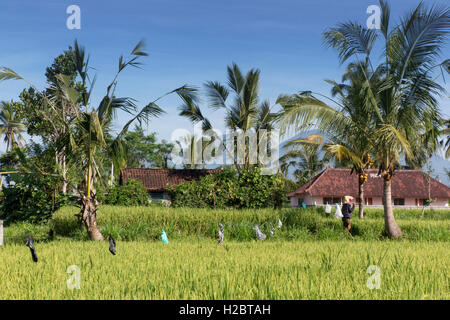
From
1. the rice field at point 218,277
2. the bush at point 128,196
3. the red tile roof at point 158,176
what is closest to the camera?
the rice field at point 218,277

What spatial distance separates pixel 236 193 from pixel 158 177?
1435 cm

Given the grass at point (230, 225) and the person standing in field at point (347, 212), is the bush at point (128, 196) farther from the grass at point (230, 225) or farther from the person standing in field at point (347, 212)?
the person standing in field at point (347, 212)

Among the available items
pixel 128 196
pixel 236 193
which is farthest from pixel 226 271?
pixel 128 196

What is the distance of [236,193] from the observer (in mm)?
18391

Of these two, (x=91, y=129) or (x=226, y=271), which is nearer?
(x=226, y=271)

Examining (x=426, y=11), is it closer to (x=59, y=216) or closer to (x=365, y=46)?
(x=365, y=46)

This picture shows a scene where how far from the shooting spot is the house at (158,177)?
29.9 metres

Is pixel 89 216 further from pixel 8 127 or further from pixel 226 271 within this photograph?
pixel 8 127

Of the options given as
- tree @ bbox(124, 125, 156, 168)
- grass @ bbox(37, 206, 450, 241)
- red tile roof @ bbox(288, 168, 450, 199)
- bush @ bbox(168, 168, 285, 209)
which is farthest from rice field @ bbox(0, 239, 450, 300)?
tree @ bbox(124, 125, 156, 168)

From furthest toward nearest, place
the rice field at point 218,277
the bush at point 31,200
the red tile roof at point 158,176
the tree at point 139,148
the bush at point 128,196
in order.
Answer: the tree at point 139,148
the red tile roof at point 158,176
the bush at point 128,196
the bush at point 31,200
the rice field at point 218,277

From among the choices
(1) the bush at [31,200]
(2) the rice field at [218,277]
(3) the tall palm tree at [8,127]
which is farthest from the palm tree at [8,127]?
(2) the rice field at [218,277]

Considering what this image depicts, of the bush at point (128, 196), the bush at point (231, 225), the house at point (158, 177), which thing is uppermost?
the house at point (158, 177)

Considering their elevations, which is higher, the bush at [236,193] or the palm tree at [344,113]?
the palm tree at [344,113]
